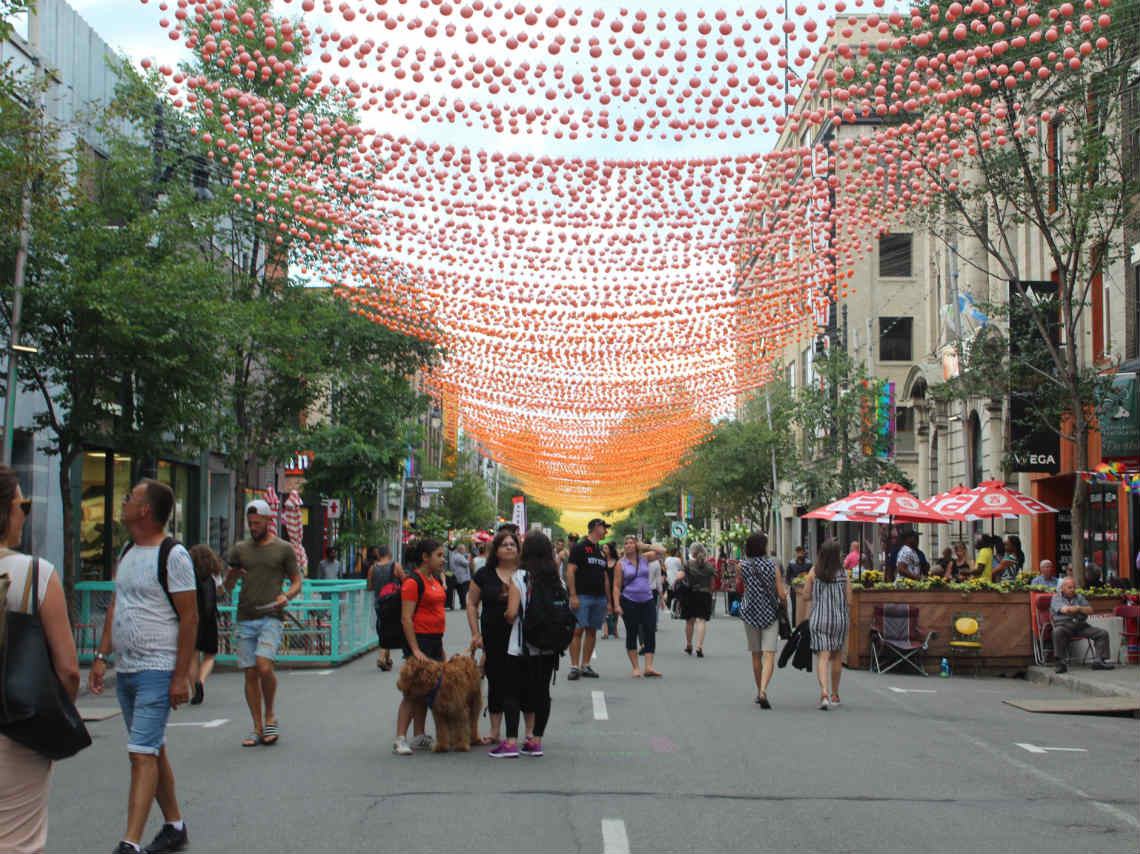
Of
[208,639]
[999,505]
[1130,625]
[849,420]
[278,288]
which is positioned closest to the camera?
[208,639]

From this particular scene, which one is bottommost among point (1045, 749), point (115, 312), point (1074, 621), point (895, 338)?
point (1045, 749)

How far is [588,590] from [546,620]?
24.0ft

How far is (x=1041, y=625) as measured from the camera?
769 inches

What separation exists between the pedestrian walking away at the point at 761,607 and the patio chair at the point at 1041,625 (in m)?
6.16

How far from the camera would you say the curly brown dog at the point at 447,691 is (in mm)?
10508

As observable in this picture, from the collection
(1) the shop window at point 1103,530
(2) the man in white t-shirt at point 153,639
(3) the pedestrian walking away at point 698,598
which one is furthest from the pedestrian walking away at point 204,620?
(1) the shop window at point 1103,530

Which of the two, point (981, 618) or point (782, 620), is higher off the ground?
point (782, 620)

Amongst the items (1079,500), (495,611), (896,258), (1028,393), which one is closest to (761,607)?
(495,611)

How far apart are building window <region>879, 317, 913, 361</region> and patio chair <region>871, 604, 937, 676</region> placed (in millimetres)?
34731

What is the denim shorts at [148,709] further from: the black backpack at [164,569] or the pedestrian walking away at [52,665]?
the pedestrian walking away at [52,665]

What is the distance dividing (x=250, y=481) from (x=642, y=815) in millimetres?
34503

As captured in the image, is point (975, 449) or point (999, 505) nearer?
point (999, 505)

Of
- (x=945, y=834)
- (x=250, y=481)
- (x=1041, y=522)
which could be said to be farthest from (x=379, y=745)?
(x=250, y=481)

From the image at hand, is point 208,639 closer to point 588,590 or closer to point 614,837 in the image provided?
point 614,837
